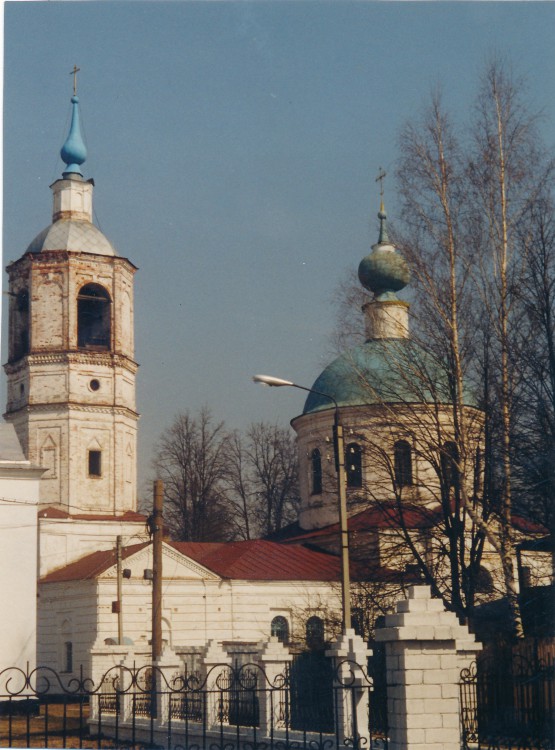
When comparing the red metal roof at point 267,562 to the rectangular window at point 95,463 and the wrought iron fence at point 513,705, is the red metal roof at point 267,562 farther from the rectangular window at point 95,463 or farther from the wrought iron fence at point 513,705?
the wrought iron fence at point 513,705

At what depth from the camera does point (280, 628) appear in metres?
36.9

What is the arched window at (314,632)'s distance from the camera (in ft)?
89.7

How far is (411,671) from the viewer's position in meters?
9.59

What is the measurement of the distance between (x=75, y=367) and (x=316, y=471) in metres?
9.00

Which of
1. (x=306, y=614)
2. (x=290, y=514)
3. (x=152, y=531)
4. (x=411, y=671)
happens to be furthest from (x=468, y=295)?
(x=290, y=514)

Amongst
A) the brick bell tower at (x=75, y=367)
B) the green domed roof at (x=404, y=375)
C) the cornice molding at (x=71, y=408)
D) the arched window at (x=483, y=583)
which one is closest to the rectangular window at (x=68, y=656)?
the brick bell tower at (x=75, y=367)

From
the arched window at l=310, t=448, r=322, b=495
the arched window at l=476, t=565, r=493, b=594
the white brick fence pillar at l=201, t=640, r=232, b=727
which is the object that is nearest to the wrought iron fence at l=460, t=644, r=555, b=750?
the white brick fence pillar at l=201, t=640, r=232, b=727

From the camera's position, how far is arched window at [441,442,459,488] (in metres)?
19.9

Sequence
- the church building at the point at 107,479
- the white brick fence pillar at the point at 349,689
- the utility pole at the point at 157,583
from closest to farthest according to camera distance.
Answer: the white brick fence pillar at the point at 349,689 < the utility pole at the point at 157,583 < the church building at the point at 107,479

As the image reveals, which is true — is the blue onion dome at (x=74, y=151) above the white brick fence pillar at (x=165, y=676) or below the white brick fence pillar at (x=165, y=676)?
above

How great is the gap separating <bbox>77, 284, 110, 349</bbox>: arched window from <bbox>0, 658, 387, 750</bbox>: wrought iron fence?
18.1m

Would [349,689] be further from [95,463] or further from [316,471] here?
[95,463]

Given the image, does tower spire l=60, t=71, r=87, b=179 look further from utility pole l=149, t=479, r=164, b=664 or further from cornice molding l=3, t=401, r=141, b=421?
A: utility pole l=149, t=479, r=164, b=664

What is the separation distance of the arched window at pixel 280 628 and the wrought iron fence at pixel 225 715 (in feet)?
43.7
